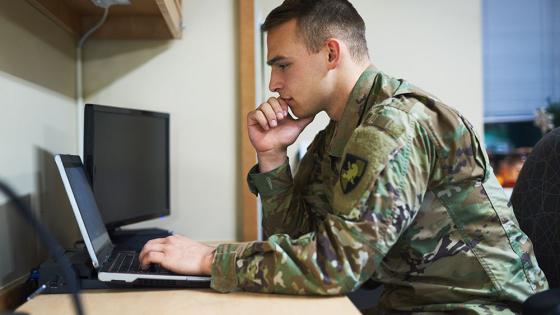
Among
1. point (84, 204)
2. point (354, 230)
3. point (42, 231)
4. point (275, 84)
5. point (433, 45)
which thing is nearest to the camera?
point (42, 231)

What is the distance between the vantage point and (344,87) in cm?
117

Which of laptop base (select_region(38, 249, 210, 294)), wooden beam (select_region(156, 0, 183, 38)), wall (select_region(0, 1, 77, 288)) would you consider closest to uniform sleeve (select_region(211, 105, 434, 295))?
laptop base (select_region(38, 249, 210, 294))

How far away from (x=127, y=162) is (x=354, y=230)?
908 millimetres

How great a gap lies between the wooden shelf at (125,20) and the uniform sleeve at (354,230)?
0.93 m

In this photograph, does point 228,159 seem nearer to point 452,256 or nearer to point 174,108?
point 174,108

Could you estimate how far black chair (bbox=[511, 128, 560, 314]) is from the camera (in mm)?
1079

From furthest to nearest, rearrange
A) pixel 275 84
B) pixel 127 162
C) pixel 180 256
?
1. pixel 127 162
2. pixel 275 84
3. pixel 180 256

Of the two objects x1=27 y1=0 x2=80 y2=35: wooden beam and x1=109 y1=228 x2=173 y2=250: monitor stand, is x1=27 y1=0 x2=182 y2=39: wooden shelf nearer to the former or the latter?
x1=27 y1=0 x2=80 y2=35: wooden beam

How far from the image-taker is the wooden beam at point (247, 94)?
5.93 ft

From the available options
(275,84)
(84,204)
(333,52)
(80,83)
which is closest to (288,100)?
(275,84)

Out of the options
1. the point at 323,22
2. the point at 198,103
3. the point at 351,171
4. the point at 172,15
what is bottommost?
the point at 351,171

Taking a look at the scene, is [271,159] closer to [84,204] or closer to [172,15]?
[84,204]

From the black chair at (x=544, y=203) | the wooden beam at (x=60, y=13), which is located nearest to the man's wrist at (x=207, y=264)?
the black chair at (x=544, y=203)

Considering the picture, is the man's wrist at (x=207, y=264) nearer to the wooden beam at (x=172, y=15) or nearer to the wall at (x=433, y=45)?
the wooden beam at (x=172, y=15)
